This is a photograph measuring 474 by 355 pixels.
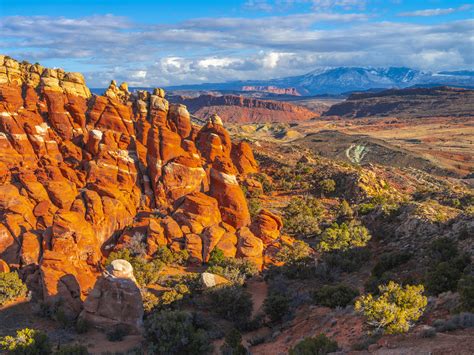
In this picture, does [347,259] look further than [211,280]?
Yes

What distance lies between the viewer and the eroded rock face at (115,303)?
2736cm

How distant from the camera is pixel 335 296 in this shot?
2739 cm

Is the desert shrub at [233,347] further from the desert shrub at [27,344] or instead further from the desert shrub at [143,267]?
the desert shrub at [143,267]

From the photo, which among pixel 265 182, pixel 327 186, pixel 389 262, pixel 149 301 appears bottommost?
pixel 149 301

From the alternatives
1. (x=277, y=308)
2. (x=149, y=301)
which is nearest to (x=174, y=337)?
(x=149, y=301)

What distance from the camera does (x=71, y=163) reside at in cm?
4731

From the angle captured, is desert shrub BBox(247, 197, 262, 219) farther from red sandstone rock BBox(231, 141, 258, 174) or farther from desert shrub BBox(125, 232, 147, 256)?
desert shrub BBox(125, 232, 147, 256)

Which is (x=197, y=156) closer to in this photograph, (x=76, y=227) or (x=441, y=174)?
(x=76, y=227)

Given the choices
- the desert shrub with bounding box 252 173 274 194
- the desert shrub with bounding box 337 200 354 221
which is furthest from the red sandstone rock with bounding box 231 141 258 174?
the desert shrub with bounding box 337 200 354 221

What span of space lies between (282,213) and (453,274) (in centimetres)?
2397

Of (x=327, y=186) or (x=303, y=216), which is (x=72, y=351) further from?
(x=327, y=186)

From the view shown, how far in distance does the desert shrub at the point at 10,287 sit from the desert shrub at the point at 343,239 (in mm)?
25127

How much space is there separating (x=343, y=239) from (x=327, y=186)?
19275 millimetres

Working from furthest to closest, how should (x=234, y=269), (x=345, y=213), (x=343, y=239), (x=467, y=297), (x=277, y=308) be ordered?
(x=345, y=213) < (x=343, y=239) < (x=234, y=269) < (x=277, y=308) < (x=467, y=297)
